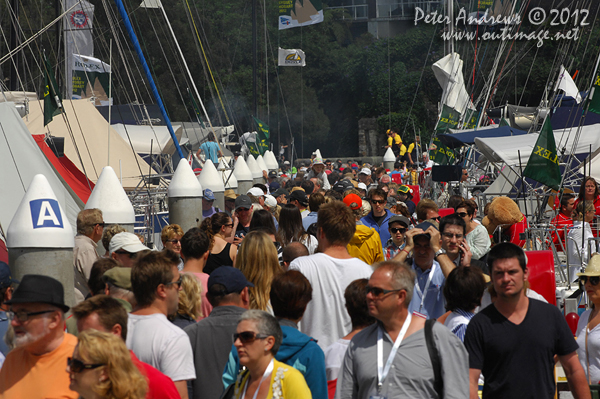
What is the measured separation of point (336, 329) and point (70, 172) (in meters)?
9.37

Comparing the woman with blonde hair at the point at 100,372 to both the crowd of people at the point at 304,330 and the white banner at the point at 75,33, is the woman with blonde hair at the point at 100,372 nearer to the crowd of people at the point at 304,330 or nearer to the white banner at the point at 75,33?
the crowd of people at the point at 304,330

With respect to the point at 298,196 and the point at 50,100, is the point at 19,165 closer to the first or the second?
the point at 50,100

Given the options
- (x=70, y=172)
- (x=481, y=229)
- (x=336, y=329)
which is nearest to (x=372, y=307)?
(x=336, y=329)

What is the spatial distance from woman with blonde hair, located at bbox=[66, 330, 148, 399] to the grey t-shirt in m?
1.11

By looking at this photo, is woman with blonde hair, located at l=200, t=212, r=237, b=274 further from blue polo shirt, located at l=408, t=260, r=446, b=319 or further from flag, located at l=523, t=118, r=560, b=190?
flag, located at l=523, t=118, r=560, b=190

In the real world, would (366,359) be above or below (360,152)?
above

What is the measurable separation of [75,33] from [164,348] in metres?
25.3

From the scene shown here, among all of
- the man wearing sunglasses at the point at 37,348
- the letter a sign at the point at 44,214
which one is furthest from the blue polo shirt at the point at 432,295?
the letter a sign at the point at 44,214

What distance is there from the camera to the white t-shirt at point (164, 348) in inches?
150

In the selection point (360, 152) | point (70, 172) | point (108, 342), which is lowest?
point (360, 152)

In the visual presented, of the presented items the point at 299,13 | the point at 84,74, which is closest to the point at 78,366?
the point at 84,74

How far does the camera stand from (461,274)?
179 inches

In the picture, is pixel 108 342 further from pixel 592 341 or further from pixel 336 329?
pixel 592 341

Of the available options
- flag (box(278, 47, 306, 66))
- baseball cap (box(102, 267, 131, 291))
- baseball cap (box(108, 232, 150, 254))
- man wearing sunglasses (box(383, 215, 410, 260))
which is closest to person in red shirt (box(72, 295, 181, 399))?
baseball cap (box(102, 267, 131, 291))
